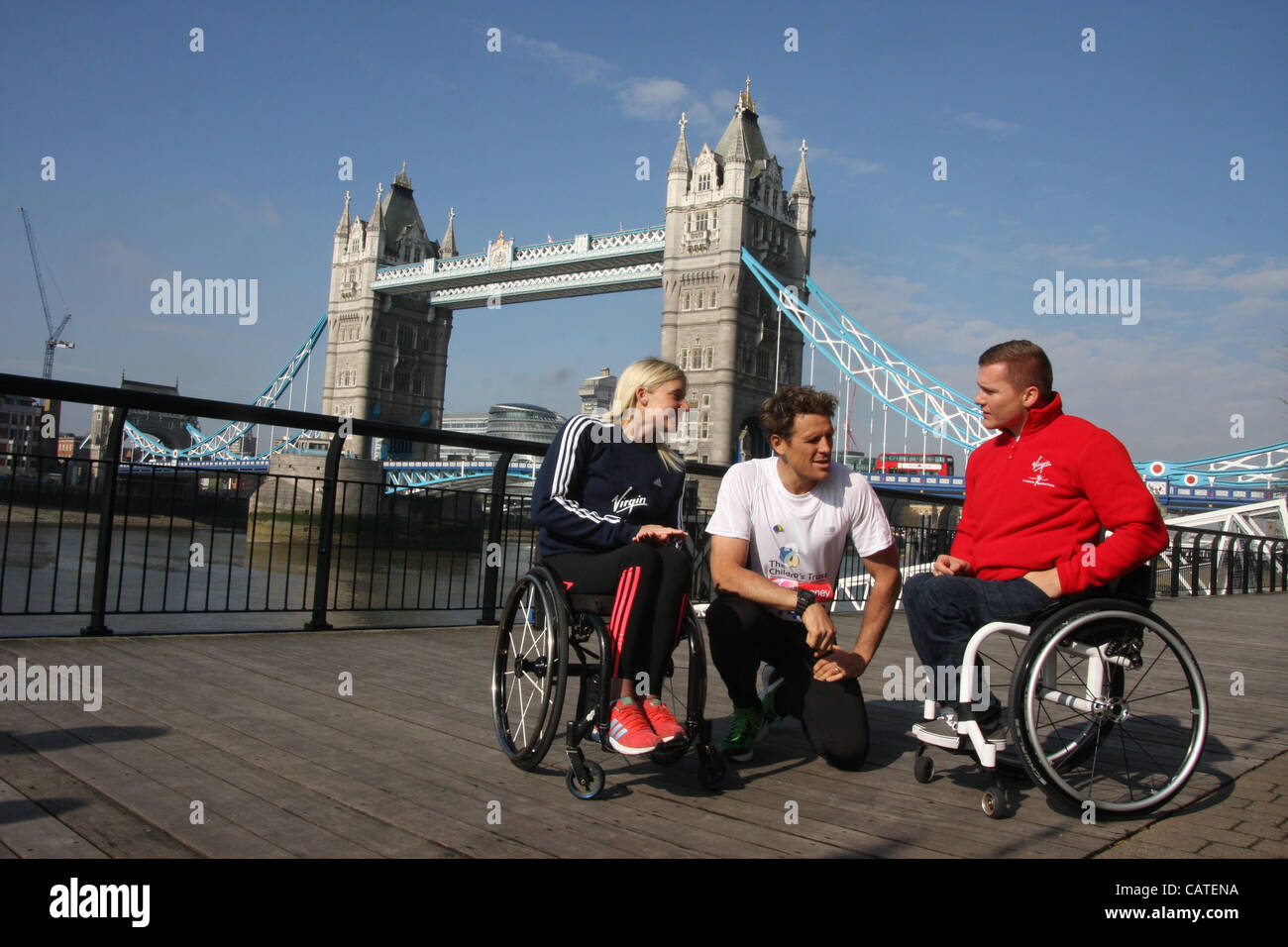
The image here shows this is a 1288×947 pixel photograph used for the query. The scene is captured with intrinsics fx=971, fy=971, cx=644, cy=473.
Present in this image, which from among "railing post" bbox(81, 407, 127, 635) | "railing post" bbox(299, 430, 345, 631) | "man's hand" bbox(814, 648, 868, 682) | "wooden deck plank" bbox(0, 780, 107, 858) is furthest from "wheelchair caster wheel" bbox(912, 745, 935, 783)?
"railing post" bbox(81, 407, 127, 635)

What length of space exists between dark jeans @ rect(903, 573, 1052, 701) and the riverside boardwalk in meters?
0.32

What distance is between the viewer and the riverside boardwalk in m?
1.76

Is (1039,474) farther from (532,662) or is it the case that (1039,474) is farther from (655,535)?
(532,662)

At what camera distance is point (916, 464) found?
151 ft

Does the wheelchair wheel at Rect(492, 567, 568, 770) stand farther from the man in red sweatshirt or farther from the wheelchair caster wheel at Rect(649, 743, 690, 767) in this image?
the man in red sweatshirt

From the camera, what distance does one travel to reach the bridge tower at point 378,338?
2469 inches

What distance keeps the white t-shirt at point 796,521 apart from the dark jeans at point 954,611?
31 centimetres

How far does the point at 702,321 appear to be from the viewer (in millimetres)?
46375

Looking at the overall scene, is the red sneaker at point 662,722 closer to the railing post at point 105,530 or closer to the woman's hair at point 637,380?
the woman's hair at point 637,380

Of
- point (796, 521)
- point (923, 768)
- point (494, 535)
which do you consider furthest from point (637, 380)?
point (494, 535)

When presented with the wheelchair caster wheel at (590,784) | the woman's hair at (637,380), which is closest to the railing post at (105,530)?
the woman's hair at (637,380)

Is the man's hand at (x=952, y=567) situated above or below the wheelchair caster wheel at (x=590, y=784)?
above

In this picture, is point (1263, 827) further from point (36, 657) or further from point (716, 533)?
point (36, 657)
